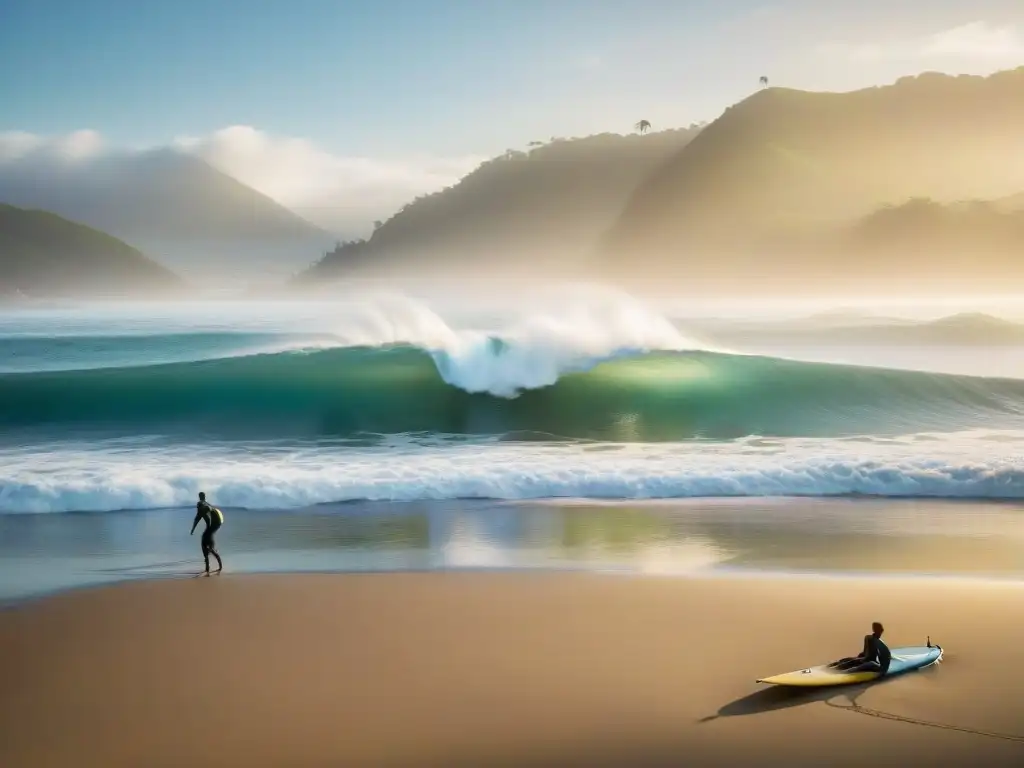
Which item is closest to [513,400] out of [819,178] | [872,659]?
[872,659]

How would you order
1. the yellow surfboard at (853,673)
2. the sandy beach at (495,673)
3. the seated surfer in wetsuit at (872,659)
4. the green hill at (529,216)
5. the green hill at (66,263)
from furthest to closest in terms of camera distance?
1. the green hill at (529,216)
2. the green hill at (66,263)
3. the seated surfer in wetsuit at (872,659)
4. the yellow surfboard at (853,673)
5. the sandy beach at (495,673)

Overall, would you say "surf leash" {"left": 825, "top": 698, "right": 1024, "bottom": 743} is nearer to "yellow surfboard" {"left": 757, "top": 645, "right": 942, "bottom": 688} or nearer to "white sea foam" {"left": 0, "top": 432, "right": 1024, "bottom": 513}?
"yellow surfboard" {"left": 757, "top": 645, "right": 942, "bottom": 688}

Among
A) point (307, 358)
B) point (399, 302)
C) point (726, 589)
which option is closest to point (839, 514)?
point (726, 589)

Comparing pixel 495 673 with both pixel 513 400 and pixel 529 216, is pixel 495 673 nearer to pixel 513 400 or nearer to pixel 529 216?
pixel 513 400

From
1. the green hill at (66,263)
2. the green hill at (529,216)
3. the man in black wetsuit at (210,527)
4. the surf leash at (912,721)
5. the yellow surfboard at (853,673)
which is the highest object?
the green hill at (529,216)

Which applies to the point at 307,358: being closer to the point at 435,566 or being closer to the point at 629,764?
the point at 435,566

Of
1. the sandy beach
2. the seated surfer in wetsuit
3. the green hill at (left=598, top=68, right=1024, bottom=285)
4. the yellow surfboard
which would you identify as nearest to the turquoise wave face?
the sandy beach

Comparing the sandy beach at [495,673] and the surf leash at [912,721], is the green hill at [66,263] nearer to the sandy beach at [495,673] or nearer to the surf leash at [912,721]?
the sandy beach at [495,673]

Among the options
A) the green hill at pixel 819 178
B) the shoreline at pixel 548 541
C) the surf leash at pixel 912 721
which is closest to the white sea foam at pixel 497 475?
the shoreline at pixel 548 541
